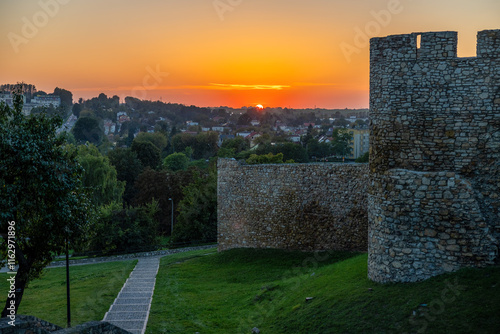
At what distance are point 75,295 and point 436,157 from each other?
45.5ft

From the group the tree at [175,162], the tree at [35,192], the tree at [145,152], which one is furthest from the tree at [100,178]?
the tree at [35,192]

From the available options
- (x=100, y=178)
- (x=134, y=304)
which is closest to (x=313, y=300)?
(x=134, y=304)

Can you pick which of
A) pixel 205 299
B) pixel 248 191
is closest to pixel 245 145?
pixel 248 191

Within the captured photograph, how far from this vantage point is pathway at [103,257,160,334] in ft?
47.5

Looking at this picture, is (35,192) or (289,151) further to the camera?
(289,151)

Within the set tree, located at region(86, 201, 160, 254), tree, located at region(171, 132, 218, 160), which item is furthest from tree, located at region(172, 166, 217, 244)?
tree, located at region(171, 132, 218, 160)

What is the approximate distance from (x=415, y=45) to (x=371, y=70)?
1181 mm

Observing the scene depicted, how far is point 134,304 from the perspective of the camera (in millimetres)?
16906

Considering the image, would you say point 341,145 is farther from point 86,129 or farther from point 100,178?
point 86,129

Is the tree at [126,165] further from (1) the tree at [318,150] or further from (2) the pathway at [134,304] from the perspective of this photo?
(2) the pathway at [134,304]

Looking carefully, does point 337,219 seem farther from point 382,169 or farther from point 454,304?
point 454,304

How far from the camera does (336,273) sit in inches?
594

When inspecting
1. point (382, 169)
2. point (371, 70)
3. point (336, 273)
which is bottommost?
point (336, 273)

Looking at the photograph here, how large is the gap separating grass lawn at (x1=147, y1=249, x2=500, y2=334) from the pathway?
0.32 m
